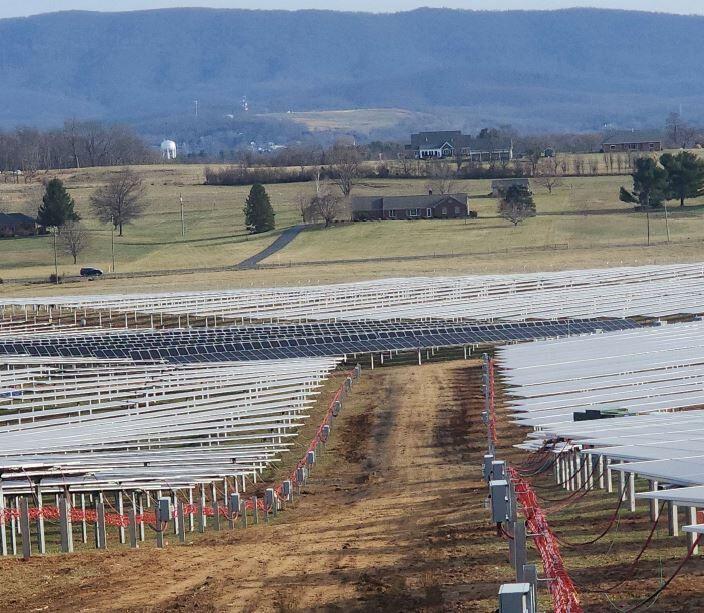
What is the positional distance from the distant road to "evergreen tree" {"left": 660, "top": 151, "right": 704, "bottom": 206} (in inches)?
1101

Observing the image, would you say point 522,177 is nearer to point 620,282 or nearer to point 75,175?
point 75,175

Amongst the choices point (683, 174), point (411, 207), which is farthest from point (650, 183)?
point (411, 207)

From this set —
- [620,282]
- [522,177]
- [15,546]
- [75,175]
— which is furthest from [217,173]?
[15,546]

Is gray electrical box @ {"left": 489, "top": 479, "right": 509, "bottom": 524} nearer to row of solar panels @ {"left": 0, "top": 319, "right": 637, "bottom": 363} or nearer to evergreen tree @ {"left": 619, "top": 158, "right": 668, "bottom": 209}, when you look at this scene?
row of solar panels @ {"left": 0, "top": 319, "right": 637, "bottom": 363}

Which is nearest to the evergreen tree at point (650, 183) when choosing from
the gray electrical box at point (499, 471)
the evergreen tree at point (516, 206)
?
the evergreen tree at point (516, 206)

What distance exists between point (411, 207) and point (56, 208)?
2820 centimetres

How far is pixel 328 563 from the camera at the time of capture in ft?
59.7

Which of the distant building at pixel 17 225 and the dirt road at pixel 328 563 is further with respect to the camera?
the distant building at pixel 17 225

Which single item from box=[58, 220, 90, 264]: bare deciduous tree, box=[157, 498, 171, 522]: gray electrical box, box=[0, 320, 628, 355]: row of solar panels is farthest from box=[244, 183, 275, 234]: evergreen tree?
box=[157, 498, 171, 522]: gray electrical box

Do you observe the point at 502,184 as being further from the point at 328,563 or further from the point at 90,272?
the point at 328,563

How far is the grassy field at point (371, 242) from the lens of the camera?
8806cm

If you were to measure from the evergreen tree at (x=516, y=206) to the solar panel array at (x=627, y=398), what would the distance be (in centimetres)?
7069

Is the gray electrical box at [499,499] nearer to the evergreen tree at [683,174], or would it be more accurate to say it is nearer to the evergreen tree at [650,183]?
the evergreen tree at [650,183]

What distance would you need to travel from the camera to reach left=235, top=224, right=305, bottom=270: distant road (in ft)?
321
